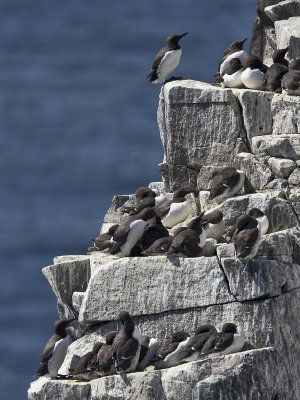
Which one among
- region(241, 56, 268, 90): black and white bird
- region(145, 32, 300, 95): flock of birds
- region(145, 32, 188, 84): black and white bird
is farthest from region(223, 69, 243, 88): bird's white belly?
region(145, 32, 188, 84): black and white bird

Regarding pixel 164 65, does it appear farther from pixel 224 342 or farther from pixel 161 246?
pixel 224 342

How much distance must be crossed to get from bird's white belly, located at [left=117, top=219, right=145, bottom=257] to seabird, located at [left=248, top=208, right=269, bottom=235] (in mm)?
1606

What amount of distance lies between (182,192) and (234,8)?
62.6 metres

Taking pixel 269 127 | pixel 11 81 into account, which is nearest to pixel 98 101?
pixel 11 81

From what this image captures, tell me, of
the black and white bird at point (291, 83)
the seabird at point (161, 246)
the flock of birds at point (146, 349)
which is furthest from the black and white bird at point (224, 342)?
the black and white bird at point (291, 83)

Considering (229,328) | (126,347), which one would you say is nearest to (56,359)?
(126,347)

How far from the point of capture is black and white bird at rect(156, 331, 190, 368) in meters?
17.4

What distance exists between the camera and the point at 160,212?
2041 cm

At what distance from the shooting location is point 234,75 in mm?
21406

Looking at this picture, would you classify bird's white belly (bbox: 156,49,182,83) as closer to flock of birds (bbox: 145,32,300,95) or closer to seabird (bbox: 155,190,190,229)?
flock of birds (bbox: 145,32,300,95)

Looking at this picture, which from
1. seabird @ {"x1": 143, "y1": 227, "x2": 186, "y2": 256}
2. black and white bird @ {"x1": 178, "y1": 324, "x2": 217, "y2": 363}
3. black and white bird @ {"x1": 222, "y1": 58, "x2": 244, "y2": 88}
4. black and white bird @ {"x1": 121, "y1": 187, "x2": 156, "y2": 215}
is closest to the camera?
black and white bird @ {"x1": 178, "y1": 324, "x2": 217, "y2": 363}

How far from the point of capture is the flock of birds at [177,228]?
17.9m

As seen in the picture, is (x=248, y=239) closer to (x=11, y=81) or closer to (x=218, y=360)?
(x=218, y=360)

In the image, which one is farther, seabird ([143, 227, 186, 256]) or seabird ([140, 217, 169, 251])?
seabird ([140, 217, 169, 251])
